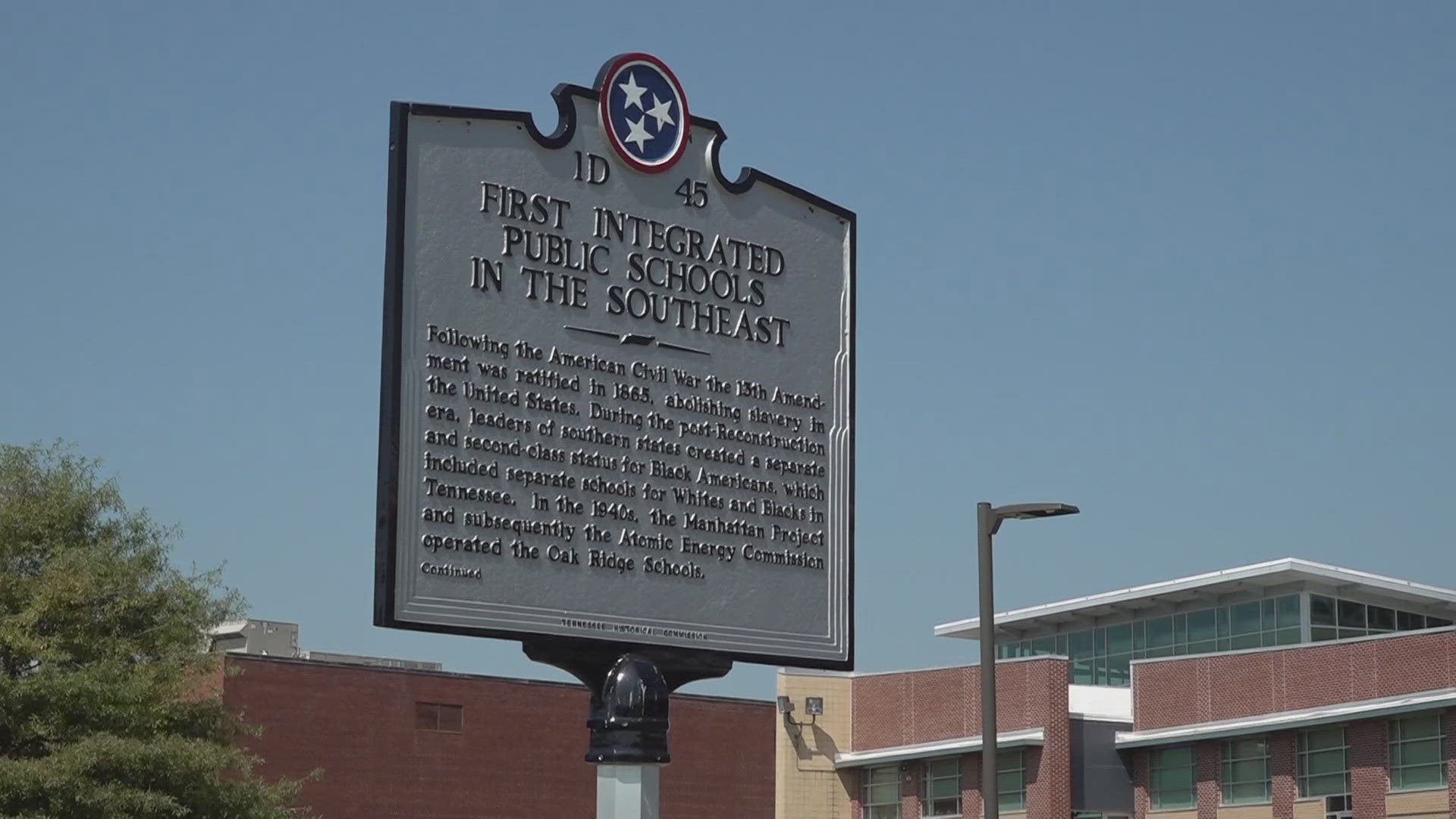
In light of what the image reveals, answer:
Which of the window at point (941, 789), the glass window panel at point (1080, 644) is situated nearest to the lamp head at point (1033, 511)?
the window at point (941, 789)

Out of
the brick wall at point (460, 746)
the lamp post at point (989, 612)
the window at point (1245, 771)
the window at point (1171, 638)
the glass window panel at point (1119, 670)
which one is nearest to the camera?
the lamp post at point (989, 612)

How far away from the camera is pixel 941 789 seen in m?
57.0

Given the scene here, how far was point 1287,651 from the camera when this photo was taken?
50.9 m

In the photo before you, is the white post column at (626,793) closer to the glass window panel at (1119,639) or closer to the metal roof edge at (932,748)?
the metal roof edge at (932,748)

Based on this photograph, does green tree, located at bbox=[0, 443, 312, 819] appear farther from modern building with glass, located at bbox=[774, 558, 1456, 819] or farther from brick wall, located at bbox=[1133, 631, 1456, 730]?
brick wall, located at bbox=[1133, 631, 1456, 730]

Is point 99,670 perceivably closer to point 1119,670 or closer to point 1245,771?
point 1245,771

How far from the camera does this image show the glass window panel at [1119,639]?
6488 cm

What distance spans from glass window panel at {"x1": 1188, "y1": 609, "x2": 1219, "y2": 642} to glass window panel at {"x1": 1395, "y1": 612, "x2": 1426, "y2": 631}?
5.48 m

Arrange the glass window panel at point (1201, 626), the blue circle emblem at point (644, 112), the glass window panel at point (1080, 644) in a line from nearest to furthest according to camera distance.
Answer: the blue circle emblem at point (644, 112) < the glass window panel at point (1201, 626) < the glass window panel at point (1080, 644)

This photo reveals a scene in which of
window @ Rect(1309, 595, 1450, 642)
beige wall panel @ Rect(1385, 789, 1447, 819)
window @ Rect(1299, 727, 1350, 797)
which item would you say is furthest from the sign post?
window @ Rect(1309, 595, 1450, 642)

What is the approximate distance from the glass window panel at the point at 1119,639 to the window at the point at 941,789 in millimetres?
10172

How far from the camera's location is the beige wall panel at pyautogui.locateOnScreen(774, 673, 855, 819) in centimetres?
5956

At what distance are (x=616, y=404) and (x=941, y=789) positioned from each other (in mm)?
44443

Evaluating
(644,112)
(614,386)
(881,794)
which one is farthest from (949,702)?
(614,386)
